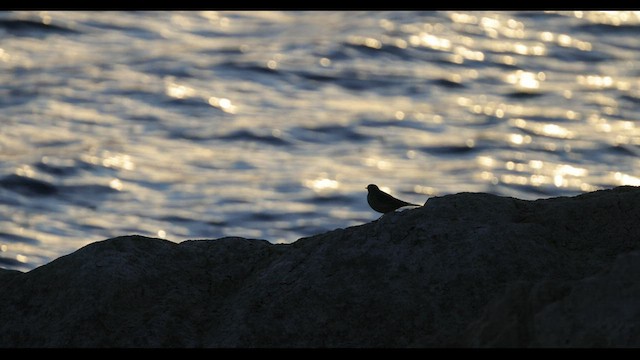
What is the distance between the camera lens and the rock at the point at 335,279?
209 inches

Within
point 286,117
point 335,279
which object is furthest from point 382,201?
point 286,117

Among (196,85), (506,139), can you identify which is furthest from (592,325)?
(196,85)

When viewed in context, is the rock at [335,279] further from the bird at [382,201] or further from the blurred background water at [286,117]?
the blurred background water at [286,117]

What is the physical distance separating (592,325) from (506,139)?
14420 millimetres

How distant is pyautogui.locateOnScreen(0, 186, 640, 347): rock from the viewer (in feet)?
17.4

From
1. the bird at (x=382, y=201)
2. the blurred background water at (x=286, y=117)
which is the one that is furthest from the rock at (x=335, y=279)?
the blurred background water at (x=286, y=117)

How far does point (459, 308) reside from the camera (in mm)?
5289

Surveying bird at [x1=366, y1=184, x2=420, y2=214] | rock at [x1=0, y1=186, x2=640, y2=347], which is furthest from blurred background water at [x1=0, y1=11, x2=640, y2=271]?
rock at [x1=0, y1=186, x2=640, y2=347]

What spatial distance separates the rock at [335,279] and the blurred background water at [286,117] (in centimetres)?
861

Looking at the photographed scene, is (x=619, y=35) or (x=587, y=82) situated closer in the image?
(x=587, y=82)

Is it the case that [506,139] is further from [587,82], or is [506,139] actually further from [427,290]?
[427,290]

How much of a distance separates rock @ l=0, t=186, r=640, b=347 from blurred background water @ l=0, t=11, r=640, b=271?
28.3 feet

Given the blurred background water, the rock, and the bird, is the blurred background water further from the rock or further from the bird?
the rock

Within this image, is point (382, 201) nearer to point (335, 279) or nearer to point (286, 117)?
point (335, 279)
